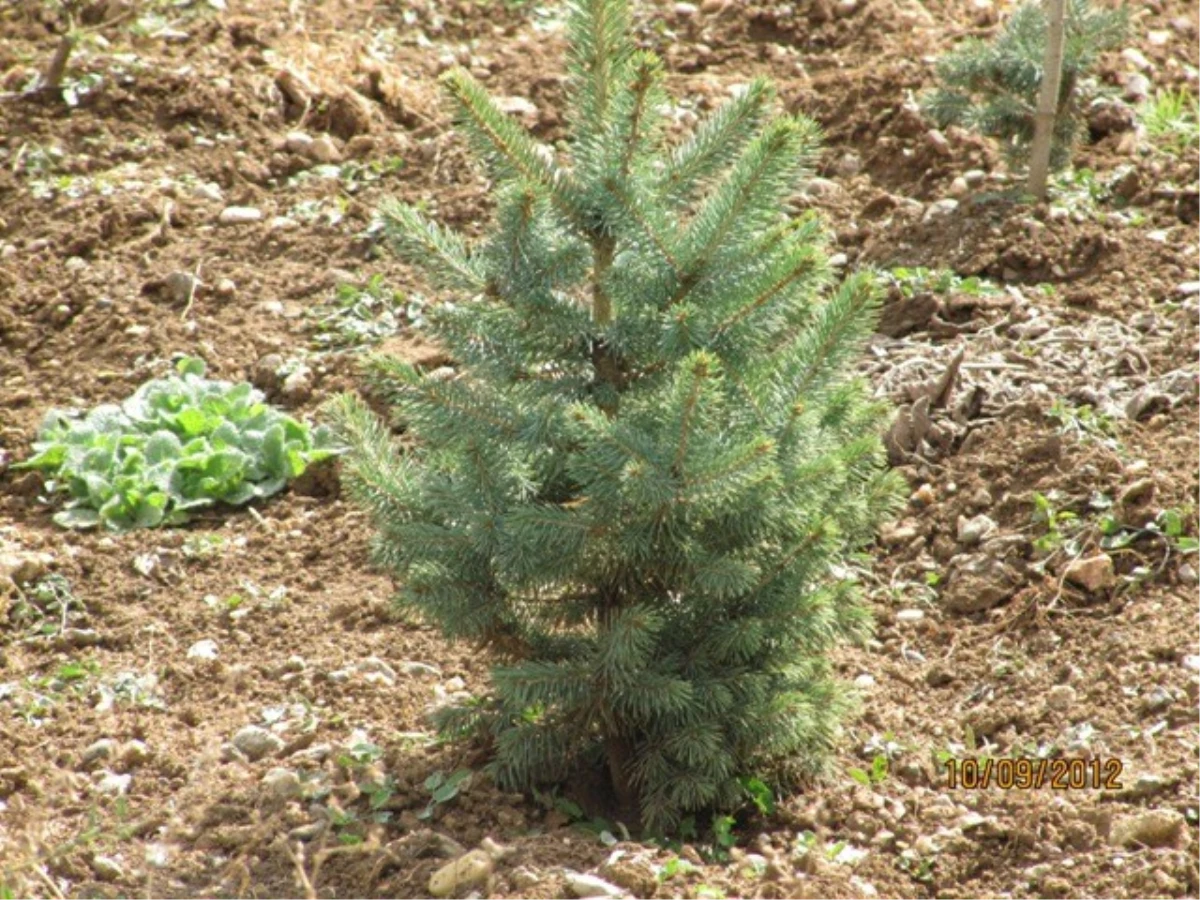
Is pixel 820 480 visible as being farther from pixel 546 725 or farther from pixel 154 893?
pixel 154 893

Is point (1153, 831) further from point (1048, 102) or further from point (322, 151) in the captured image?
Answer: point (322, 151)

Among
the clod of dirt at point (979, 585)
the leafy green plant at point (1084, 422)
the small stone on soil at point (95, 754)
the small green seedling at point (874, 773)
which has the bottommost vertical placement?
the small stone on soil at point (95, 754)

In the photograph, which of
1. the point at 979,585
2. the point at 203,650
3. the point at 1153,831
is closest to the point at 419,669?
the point at 203,650

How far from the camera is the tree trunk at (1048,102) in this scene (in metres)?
5.57

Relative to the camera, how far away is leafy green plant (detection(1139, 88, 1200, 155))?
615 cm

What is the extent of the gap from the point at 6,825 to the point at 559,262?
1.80m

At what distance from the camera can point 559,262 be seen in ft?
10.7

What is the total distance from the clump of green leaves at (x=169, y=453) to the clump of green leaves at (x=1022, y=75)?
8.98 feet

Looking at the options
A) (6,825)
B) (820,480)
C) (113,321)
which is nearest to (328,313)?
(113,321)

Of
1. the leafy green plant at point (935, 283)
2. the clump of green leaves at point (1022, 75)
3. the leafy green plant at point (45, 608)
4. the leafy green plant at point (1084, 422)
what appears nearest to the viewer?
the leafy green plant at point (45, 608)

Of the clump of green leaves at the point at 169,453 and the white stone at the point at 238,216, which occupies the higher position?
the white stone at the point at 238,216

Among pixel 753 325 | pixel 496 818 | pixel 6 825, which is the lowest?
pixel 6 825

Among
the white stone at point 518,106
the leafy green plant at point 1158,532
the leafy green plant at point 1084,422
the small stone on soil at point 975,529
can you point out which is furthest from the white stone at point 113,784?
the white stone at point 518,106

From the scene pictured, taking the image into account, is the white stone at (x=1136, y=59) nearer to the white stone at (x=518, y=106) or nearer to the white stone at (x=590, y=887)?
the white stone at (x=518, y=106)
